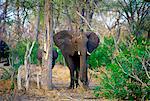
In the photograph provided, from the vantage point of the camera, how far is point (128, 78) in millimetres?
10844

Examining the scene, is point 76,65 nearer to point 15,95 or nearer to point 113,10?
point 15,95

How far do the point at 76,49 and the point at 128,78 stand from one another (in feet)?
14.8

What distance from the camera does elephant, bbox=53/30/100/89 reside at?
47.2ft

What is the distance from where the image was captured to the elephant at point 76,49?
47.2 ft

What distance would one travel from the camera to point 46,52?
44.6 ft

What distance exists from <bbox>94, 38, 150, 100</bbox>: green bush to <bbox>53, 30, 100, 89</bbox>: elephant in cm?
307

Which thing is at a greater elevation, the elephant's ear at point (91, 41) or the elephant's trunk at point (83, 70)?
the elephant's ear at point (91, 41)

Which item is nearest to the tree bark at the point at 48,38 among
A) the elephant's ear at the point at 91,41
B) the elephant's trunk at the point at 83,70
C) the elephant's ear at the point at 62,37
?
the elephant's trunk at the point at 83,70

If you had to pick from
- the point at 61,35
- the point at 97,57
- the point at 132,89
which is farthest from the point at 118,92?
the point at 97,57

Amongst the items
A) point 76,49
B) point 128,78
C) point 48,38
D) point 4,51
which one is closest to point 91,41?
point 76,49

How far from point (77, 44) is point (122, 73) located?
173 inches

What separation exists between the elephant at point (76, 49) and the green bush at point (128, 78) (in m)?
3.07

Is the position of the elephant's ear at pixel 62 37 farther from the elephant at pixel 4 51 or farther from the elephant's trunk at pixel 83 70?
the elephant at pixel 4 51

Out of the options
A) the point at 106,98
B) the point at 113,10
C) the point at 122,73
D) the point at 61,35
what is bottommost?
the point at 106,98
